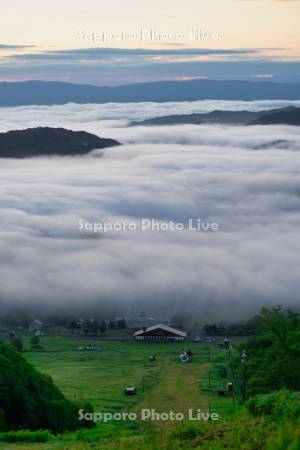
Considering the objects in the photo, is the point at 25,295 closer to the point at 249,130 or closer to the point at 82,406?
the point at 82,406

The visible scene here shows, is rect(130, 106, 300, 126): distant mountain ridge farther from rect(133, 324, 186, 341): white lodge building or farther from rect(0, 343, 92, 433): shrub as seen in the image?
rect(0, 343, 92, 433): shrub

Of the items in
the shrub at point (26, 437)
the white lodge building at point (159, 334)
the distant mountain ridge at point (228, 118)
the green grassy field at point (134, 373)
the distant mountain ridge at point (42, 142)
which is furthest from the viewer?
the distant mountain ridge at point (228, 118)

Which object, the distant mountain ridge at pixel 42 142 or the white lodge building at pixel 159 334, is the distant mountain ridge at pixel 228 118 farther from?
the white lodge building at pixel 159 334

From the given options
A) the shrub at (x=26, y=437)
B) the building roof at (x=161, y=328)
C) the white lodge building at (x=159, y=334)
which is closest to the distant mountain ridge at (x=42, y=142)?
the building roof at (x=161, y=328)

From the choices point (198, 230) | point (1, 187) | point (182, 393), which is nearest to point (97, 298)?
point (182, 393)

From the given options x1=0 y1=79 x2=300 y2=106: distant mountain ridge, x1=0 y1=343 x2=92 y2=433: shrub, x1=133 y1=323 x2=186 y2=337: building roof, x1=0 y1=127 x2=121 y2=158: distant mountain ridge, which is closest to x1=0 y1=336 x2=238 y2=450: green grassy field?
x1=133 y1=323 x2=186 y2=337: building roof

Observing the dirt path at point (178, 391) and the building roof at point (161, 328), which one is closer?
the dirt path at point (178, 391)
